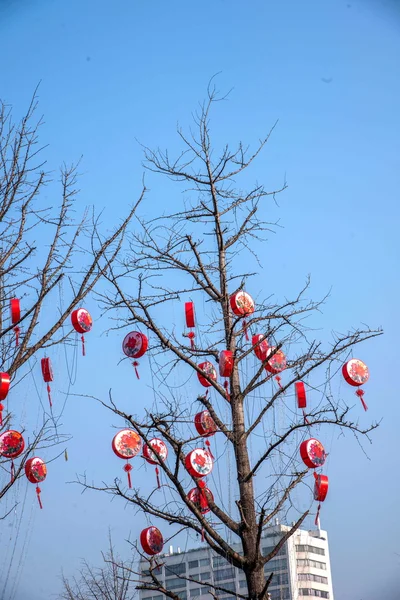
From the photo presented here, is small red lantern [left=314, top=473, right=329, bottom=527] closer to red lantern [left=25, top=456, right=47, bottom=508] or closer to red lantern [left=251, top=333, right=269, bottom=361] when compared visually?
red lantern [left=251, top=333, right=269, bottom=361]

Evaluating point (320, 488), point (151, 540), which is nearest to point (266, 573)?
point (151, 540)

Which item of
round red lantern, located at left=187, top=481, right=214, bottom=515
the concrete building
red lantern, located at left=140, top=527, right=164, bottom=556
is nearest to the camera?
round red lantern, located at left=187, top=481, right=214, bottom=515

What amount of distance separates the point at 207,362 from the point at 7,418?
9.58ft

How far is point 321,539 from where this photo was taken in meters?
80.7

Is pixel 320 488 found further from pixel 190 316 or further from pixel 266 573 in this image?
pixel 266 573

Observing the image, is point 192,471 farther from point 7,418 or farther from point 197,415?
point 7,418

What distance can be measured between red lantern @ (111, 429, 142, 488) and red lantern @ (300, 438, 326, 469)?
2.43 meters

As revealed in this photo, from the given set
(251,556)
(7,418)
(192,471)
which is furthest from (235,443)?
(7,418)

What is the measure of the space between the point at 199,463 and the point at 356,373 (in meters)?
2.71

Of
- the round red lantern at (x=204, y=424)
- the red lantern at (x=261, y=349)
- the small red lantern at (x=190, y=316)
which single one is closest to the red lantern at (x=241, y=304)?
the red lantern at (x=261, y=349)

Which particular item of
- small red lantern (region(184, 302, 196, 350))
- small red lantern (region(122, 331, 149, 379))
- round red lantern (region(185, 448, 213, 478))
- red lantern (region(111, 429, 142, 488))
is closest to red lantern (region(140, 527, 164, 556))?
red lantern (region(111, 429, 142, 488))

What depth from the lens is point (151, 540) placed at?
10.5 m

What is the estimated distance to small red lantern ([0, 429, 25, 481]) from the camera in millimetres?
10039

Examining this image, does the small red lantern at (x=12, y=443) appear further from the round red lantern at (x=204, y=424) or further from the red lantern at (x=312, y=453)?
the red lantern at (x=312, y=453)
